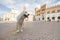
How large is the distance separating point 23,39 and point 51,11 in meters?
9.13

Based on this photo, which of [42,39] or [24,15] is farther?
[24,15]

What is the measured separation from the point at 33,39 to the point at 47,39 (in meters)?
0.23

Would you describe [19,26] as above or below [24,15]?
below

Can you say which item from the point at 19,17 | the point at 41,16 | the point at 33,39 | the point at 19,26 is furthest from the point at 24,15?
the point at 41,16

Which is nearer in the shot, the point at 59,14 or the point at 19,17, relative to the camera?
the point at 19,17

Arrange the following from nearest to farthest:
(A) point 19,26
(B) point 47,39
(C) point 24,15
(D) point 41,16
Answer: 1. (B) point 47,39
2. (C) point 24,15
3. (A) point 19,26
4. (D) point 41,16

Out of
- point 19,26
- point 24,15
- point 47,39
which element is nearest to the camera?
point 47,39

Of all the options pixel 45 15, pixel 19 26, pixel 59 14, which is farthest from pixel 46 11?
pixel 19 26

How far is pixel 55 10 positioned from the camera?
11094 millimetres

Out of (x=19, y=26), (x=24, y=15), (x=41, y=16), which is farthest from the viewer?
(x=41, y=16)

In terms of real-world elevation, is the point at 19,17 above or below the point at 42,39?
above

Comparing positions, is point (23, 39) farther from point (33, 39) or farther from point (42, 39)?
point (42, 39)

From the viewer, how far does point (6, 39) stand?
2.27m

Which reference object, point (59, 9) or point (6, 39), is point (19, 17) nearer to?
point (6, 39)
